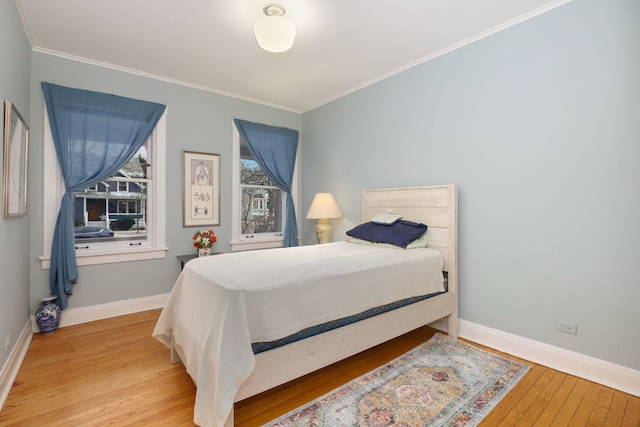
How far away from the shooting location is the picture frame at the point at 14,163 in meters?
1.88

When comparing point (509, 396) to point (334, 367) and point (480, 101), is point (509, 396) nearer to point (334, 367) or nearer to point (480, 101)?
point (334, 367)

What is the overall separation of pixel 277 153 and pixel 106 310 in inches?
107

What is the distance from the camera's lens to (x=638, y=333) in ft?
6.12

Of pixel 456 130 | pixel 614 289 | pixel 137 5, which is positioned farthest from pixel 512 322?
pixel 137 5

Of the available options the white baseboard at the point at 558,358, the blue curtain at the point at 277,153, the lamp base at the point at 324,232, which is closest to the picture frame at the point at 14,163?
the blue curtain at the point at 277,153

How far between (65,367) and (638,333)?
382cm

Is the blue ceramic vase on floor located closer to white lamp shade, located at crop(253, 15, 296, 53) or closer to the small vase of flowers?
the small vase of flowers

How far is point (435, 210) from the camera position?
9.21ft

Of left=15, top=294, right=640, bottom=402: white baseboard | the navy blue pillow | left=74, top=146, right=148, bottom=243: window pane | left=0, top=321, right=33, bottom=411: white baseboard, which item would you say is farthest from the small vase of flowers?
the navy blue pillow

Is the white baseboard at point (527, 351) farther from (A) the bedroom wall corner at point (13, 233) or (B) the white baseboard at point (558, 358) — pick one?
(A) the bedroom wall corner at point (13, 233)

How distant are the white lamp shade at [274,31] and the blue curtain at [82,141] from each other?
6.11 ft

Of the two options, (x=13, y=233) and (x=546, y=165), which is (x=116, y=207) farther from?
(x=546, y=165)

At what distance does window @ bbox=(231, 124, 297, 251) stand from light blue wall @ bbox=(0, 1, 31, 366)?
77.5 inches

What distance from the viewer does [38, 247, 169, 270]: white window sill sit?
2855mm
